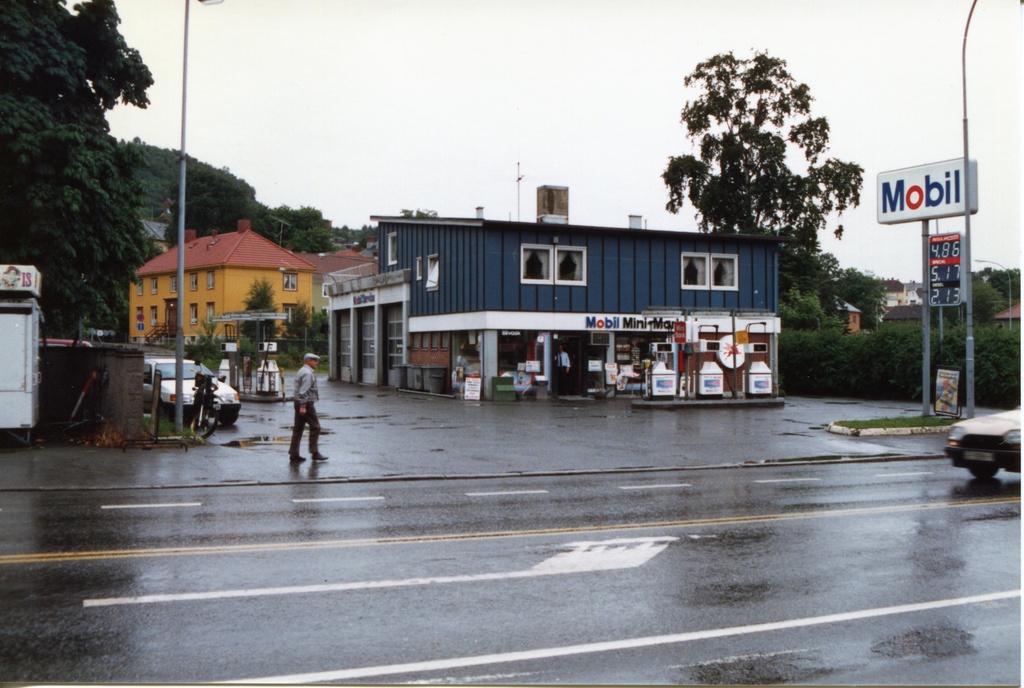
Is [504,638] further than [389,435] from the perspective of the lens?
No

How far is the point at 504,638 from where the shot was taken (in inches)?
239

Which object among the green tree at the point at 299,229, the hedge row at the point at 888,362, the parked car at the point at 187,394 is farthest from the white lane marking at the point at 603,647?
the green tree at the point at 299,229

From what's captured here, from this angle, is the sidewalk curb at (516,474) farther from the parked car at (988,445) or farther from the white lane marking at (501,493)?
the parked car at (988,445)

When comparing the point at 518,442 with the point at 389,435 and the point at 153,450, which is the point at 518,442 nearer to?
the point at 389,435

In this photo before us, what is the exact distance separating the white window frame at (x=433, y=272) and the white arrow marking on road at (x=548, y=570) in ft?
92.7

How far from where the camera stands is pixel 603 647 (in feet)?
19.4

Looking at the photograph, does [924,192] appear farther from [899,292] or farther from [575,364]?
[899,292]

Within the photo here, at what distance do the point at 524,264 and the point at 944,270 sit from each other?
49.6 ft

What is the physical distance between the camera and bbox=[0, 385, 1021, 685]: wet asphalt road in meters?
5.66

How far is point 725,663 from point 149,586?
4.36m

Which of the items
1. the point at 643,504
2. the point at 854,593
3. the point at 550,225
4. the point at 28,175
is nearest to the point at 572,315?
the point at 550,225

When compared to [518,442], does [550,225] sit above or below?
above

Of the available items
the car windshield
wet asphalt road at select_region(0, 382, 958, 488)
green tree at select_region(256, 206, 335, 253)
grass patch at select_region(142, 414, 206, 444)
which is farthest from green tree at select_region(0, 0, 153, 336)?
green tree at select_region(256, 206, 335, 253)

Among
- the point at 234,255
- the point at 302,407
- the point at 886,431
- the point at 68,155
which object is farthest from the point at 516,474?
the point at 234,255
